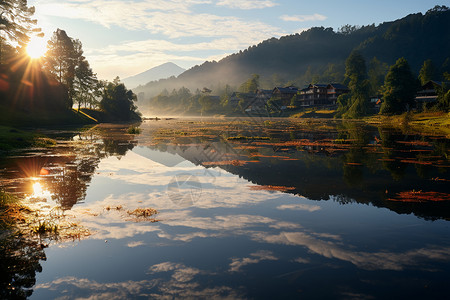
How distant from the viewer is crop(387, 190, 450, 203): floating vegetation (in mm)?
13852

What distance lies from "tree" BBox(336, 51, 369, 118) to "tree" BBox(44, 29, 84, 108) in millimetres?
91273

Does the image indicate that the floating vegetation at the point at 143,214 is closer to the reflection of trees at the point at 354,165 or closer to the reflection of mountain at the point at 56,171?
the reflection of mountain at the point at 56,171

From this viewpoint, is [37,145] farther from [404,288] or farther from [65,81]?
[65,81]

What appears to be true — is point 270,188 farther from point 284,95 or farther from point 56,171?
point 284,95

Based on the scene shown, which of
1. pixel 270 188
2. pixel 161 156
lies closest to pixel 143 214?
pixel 270 188

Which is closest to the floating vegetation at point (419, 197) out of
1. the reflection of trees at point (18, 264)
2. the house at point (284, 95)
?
the reflection of trees at point (18, 264)

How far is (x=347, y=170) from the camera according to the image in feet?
66.8

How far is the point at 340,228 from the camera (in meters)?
10.6

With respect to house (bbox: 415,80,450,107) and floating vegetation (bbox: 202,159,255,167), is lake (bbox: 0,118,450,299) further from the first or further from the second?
house (bbox: 415,80,450,107)

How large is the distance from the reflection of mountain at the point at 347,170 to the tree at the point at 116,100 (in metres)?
78.4

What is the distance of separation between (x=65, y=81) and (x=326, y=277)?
9350cm

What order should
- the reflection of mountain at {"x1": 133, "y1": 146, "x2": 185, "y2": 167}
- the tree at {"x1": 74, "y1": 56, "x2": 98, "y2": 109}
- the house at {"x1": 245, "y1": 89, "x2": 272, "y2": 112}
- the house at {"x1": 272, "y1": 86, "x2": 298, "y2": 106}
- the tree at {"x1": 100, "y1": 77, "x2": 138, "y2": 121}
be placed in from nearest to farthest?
the reflection of mountain at {"x1": 133, "y1": 146, "x2": 185, "y2": 167} < the tree at {"x1": 74, "y1": 56, "x2": 98, "y2": 109} < the tree at {"x1": 100, "y1": 77, "x2": 138, "y2": 121} < the house at {"x1": 272, "y1": 86, "x2": 298, "y2": 106} < the house at {"x1": 245, "y1": 89, "x2": 272, "y2": 112}

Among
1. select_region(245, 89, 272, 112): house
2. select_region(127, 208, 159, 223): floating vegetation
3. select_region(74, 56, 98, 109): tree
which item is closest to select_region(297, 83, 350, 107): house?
select_region(245, 89, 272, 112): house

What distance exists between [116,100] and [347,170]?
96.9 meters
